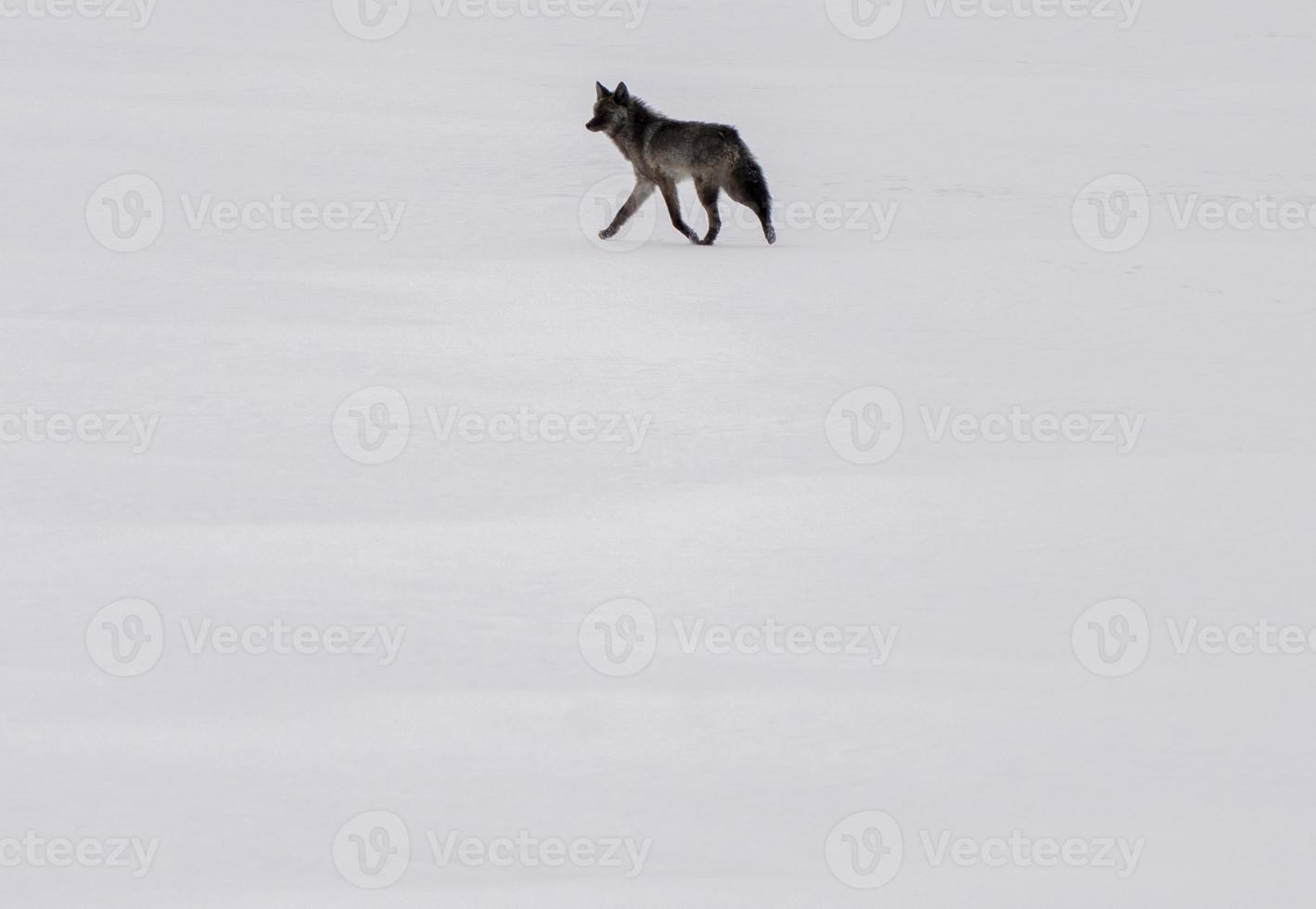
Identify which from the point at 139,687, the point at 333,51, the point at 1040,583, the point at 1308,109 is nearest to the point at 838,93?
the point at 1308,109

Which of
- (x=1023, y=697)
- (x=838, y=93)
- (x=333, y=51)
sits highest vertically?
(x=333, y=51)

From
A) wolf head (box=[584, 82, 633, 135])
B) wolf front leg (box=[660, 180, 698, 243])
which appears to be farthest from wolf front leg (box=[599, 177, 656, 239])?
wolf head (box=[584, 82, 633, 135])

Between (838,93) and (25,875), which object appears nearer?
(25,875)

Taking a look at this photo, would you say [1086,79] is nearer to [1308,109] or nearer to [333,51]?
[1308,109]

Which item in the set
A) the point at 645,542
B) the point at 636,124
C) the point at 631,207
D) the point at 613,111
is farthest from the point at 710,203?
the point at 645,542

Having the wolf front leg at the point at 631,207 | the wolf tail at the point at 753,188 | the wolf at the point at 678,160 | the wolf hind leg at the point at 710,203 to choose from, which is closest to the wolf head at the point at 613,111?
the wolf at the point at 678,160

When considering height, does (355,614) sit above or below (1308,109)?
below

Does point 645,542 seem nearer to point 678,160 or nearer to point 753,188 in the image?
point 753,188

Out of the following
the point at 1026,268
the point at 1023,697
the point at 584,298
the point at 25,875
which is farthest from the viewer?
the point at 1026,268

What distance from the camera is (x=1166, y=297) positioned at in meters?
6.15

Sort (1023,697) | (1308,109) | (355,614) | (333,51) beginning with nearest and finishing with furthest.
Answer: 1. (1023,697)
2. (355,614)
3. (1308,109)
4. (333,51)

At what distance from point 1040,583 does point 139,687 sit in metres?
1.77

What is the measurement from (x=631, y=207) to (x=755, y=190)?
60 cm

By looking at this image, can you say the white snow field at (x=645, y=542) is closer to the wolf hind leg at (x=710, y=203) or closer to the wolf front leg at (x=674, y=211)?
the wolf front leg at (x=674, y=211)
